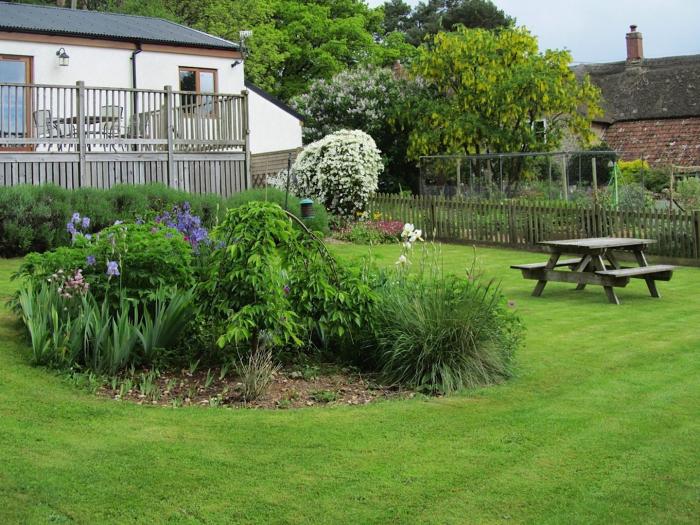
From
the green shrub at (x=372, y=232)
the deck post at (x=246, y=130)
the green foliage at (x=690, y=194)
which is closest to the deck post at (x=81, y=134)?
the deck post at (x=246, y=130)

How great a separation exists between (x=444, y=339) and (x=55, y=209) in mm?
9254

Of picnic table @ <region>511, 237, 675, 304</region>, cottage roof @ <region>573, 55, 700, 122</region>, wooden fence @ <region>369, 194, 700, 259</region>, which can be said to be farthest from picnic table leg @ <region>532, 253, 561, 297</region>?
cottage roof @ <region>573, 55, 700, 122</region>

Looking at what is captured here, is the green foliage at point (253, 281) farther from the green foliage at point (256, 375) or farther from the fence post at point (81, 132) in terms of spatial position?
the fence post at point (81, 132)

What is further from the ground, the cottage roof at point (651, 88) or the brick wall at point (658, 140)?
the cottage roof at point (651, 88)

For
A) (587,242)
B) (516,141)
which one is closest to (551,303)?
(587,242)

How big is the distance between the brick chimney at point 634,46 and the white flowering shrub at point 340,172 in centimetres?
3196

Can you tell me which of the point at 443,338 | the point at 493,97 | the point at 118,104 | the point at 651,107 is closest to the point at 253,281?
the point at 443,338

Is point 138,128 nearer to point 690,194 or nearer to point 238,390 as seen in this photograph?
point 238,390

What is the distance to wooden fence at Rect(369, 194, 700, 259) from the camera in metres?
17.3

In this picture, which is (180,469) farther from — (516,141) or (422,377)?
(516,141)

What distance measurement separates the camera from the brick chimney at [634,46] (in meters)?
50.3

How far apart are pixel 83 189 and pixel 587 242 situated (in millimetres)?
8601

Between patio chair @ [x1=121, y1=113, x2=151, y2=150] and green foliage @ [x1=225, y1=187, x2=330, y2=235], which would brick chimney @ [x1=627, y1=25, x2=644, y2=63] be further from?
patio chair @ [x1=121, y1=113, x2=151, y2=150]

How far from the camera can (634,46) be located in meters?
50.7
